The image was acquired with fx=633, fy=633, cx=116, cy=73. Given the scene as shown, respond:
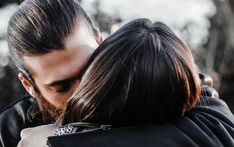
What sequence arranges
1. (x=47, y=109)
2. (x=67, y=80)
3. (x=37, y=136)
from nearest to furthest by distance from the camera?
(x=37, y=136), (x=67, y=80), (x=47, y=109)

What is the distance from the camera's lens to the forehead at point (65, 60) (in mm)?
2355

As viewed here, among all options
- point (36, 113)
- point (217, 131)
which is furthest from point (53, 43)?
point (217, 131)

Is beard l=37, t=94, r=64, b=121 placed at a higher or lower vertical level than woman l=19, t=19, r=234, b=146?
lower

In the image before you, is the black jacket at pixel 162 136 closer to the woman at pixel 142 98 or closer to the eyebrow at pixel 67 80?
the woman at pixel 142 98

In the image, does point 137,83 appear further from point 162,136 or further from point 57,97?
point 57,97

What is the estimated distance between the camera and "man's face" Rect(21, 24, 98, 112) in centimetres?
235

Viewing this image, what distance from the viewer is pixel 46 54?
2402mm

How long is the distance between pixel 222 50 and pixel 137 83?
9088mm

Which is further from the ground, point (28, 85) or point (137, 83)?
point (137, 83)

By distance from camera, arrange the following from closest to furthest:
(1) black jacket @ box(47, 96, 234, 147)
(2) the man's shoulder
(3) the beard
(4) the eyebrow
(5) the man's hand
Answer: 1. (1) black jacket @ box(47, 96, 234, 147)
2. (5) the man's hand
3. (4) the eyebrow
4. (3) the beard
5. (2) the man's shoulder

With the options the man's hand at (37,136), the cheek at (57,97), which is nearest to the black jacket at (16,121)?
the cheek at (57,97)

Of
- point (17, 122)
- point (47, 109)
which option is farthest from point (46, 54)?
point (17, 122)

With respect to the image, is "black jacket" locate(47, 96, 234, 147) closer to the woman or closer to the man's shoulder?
the woman

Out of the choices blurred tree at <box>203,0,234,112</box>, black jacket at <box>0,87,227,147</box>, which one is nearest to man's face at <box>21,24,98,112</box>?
black jacket at <box>0,87,227,147</box>
